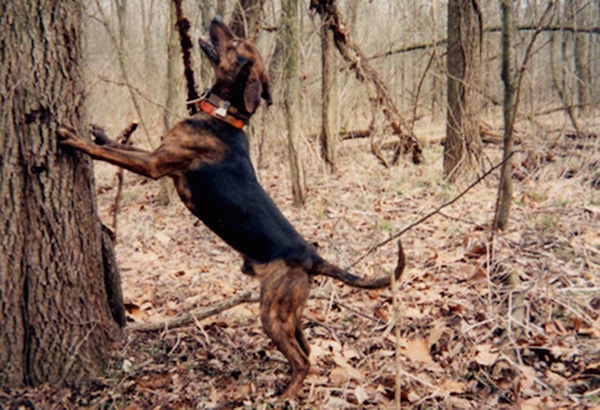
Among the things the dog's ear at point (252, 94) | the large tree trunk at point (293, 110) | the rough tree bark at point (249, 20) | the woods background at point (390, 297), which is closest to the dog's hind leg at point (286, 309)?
the woods background at point (390, 297)

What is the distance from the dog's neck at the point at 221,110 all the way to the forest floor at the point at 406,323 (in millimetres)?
1587

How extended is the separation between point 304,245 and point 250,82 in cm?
134

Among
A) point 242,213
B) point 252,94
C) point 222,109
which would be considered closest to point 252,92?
point 252,94

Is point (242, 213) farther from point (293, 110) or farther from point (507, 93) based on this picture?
point (293, 110)

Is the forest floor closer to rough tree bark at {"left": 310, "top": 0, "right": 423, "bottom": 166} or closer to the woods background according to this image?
the woods background

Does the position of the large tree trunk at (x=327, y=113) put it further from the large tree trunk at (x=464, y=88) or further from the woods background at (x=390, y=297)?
the large tree trunk at (x=464, y=88)

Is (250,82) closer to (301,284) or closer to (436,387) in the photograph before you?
(301,284)

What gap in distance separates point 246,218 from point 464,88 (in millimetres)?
5555

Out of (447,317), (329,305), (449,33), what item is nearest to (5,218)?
(329,305)

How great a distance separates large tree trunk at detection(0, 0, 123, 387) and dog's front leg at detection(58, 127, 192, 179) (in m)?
0.09

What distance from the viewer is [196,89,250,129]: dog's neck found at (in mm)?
3807

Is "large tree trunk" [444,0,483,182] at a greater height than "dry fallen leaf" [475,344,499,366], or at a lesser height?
greater

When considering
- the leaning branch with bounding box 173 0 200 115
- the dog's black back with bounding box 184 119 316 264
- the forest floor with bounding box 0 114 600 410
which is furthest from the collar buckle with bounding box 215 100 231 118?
the forest floor with bounding box 0 114 600 410

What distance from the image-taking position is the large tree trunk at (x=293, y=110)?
739 centimetres
